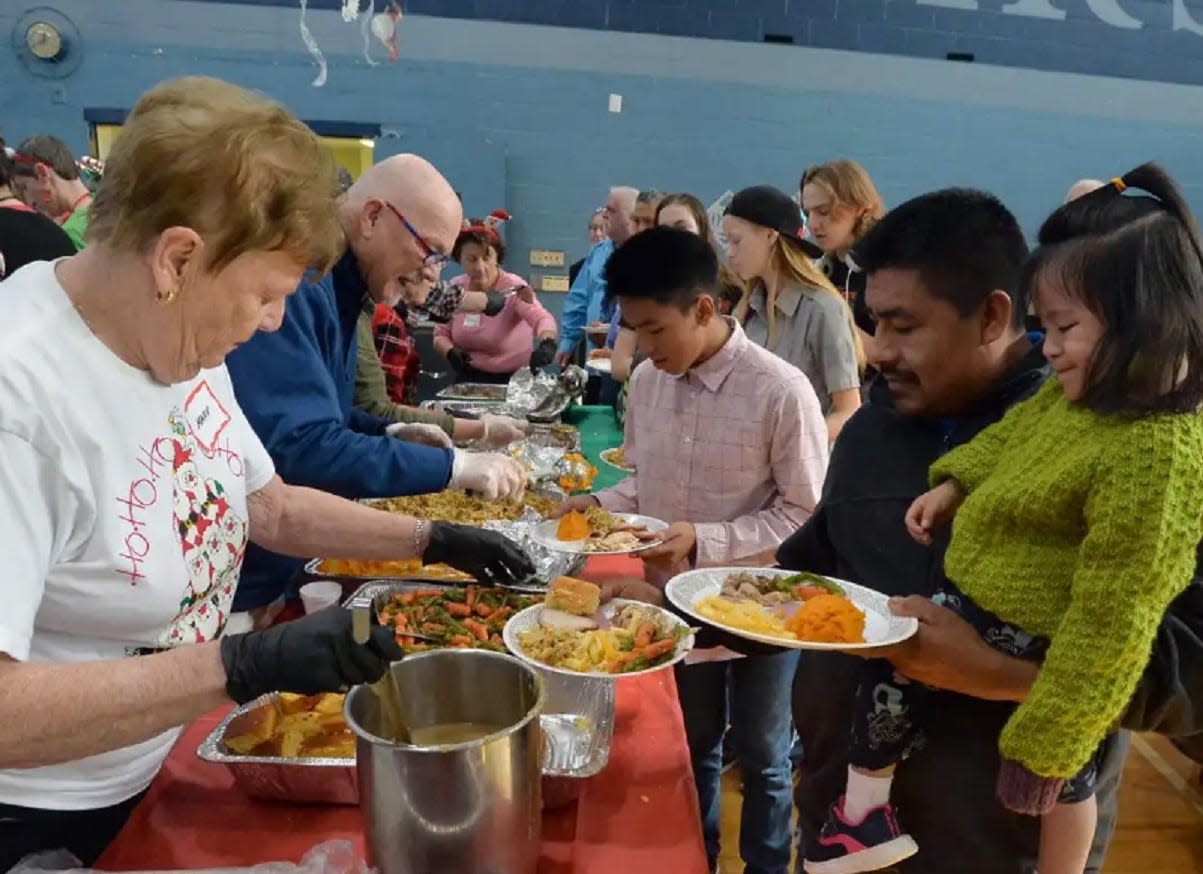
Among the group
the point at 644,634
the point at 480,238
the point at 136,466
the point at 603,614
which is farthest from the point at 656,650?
the point at 480,238

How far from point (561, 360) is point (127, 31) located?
4.16m

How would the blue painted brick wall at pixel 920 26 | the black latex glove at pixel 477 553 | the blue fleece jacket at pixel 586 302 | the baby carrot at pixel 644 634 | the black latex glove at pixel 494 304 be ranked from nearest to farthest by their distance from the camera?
the baby carrot at pixel 644 634, the black latex glove at pixel 477 553, the black latex glove at pixel 494 304, the blue fleece jacket at pixel 586 302, the blue painted brick wall at pixel 920 26

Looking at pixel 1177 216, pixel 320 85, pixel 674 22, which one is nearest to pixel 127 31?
pixel 320 85

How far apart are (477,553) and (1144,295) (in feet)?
3.70

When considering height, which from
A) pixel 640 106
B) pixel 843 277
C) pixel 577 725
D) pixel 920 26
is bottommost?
pixel 577 725

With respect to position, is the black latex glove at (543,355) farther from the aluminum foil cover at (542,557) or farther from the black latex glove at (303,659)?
the black latex glove at (303,659)

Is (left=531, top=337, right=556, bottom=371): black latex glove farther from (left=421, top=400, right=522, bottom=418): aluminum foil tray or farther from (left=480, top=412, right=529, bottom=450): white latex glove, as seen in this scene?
(left=480, top=412, right=529, bottom=450): white latex glove

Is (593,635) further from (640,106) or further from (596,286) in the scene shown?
(640,106)

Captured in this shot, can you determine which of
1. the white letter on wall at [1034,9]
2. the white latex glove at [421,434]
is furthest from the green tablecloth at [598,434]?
the white letter on wall at [1034,9]

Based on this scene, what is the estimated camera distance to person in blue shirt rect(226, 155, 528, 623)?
1675 mm

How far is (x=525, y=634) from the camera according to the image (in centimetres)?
138

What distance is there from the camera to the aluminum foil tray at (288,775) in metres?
1.07

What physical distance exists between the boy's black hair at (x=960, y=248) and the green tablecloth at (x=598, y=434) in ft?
5.32

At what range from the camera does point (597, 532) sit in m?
1.89
